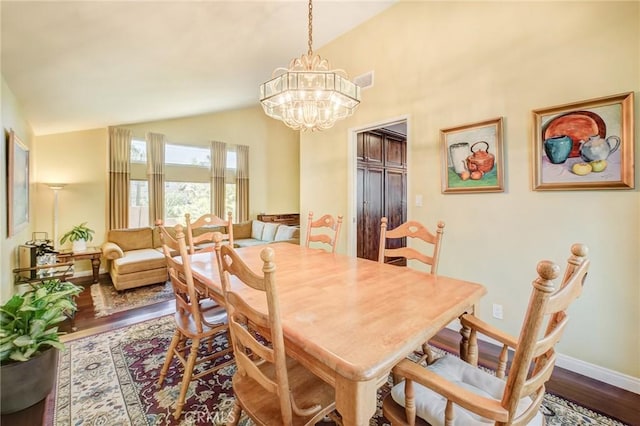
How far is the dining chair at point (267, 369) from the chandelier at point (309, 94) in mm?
1352

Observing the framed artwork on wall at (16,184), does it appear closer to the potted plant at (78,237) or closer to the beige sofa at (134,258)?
the potted plant at (78,237)

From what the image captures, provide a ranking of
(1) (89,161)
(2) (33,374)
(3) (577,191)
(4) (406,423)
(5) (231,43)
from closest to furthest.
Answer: (4) (406,423) → (2) (33,374) → (3) (577,191) → (5) (231,43) → (1) (89,161)

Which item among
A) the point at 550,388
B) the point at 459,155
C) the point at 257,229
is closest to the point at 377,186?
the point at 459,155

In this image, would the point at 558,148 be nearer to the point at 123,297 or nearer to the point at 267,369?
the point at 267,369

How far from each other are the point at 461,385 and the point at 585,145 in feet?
6.05

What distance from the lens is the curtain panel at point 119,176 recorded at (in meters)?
4.55

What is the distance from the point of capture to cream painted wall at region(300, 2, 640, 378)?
5.84 ft

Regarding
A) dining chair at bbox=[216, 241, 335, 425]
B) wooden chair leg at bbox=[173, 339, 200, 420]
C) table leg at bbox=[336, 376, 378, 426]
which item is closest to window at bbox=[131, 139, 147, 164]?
wooden chair leg at bbox=[173, 339, 200, 420]

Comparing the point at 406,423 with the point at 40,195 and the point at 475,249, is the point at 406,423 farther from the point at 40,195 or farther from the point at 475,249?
the point at 40,195

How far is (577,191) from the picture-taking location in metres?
1.92

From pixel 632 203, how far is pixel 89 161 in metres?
6.36

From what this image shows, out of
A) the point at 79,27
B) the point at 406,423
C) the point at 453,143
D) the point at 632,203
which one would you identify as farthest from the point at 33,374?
the point at 632,203

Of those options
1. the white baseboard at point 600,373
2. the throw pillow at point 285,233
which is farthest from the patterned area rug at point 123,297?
the white baseboard at point 600,373

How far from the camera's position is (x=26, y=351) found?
1373 millimetres
